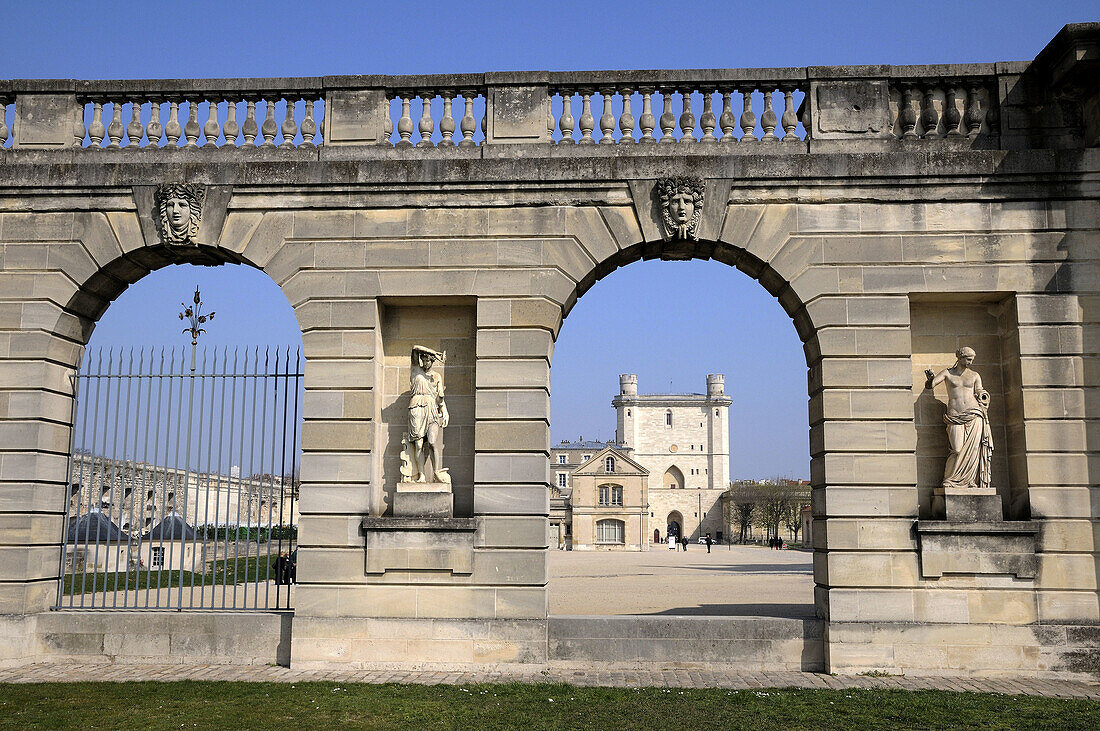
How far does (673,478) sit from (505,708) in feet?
385

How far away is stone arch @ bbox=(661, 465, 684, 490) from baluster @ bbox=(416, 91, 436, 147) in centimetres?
11394

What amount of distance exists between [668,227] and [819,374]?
2.53m

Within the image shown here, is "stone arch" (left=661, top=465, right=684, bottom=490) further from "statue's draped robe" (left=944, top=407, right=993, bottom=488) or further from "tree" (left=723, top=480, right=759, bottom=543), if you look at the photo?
"statue's draped robe" (left=944, top=407, right=993, bottom=488)

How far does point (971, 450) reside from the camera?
35.4 ft

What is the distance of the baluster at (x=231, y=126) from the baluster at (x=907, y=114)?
27.6ft

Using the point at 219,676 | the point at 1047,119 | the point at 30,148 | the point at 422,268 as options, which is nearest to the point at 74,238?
the point at 30,148

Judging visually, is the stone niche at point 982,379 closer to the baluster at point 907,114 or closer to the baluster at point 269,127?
the baluster at point 907,114

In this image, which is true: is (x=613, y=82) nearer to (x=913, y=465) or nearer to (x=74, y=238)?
(x=913, y=465)

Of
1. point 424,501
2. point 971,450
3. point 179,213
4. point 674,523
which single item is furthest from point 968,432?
point 674,523

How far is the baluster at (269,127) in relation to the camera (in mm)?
11797

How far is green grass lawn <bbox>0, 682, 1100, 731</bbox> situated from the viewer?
813 cm

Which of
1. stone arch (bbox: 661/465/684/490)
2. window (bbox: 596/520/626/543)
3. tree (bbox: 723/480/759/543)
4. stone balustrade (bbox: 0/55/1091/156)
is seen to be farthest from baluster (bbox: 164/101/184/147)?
stone arch (bbox: 661/465/684/490)

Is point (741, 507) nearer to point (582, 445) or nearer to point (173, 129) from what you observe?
point (582, 445)

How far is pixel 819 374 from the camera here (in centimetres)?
1107
